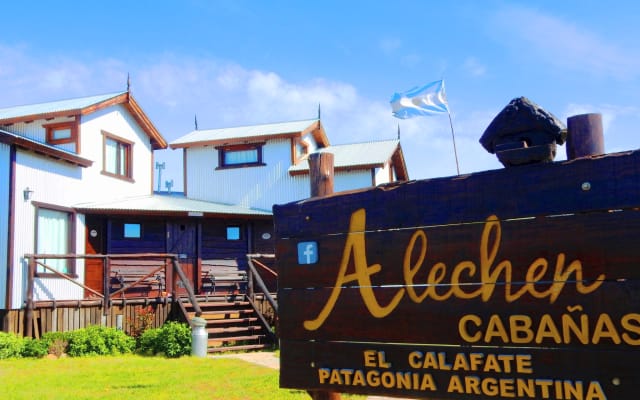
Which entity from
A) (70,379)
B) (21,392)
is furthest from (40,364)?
(21,392)

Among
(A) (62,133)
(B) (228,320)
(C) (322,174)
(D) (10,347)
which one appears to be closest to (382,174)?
(B) (228,320)

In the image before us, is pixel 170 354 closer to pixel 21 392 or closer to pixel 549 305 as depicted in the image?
pixel 21 392

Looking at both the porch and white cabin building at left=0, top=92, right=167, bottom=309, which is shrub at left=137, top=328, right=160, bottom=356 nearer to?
the porch

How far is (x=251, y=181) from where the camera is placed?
83.6ft

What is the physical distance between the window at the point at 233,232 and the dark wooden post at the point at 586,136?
19.7 m

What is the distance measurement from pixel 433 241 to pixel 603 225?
90 cm

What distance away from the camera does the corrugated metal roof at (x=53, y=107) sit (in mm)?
20000

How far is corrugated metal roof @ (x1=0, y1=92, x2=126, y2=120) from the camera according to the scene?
2000 centimetres

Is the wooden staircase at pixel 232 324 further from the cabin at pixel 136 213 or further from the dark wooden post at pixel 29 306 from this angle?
the dark wooden post at pixel 29 306

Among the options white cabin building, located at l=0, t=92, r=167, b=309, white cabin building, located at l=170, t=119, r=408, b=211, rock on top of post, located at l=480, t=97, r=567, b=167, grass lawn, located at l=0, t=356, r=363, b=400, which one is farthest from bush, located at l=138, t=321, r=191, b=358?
rock on top of post, located at l=480, t=97, r=567, b=167

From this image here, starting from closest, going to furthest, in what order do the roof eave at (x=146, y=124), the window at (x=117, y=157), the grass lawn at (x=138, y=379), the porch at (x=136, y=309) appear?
the grass lawn at (x=138, y=379) < the porch at (x=136, y=309) < the window at (x=117, y=157) < the roof eave at (x=146, y=124)

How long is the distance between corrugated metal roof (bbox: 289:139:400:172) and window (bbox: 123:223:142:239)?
6.42m

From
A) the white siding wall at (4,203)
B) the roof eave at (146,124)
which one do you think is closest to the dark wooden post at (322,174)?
the white siding wall at (4,203)

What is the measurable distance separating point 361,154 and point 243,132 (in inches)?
199
